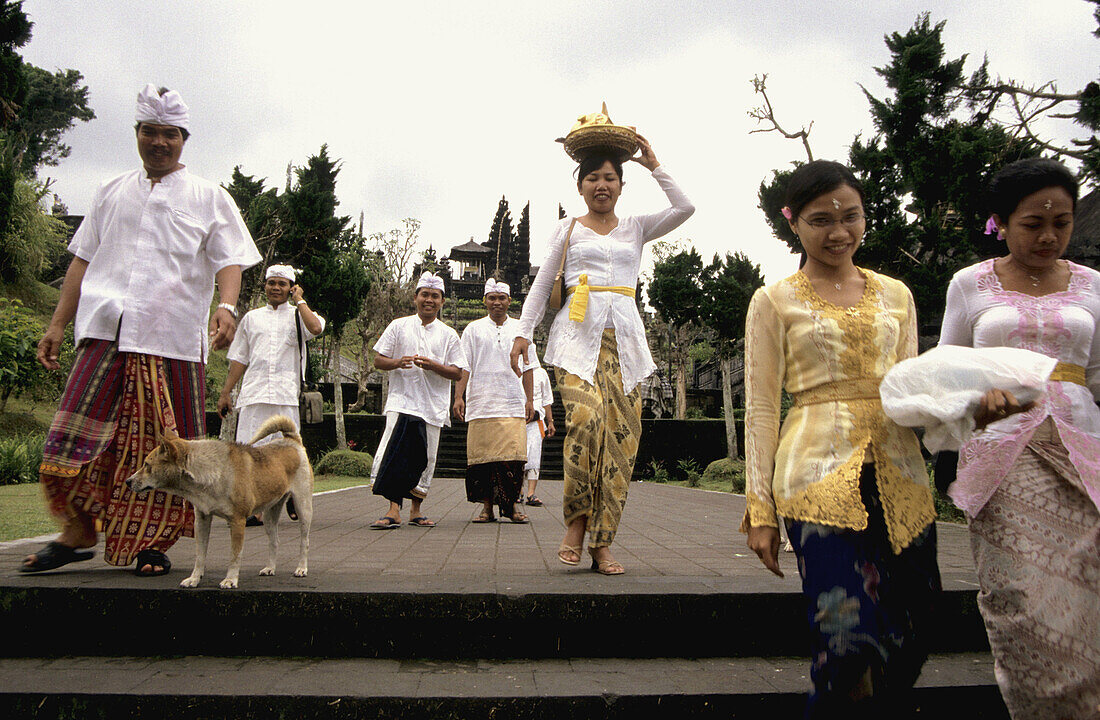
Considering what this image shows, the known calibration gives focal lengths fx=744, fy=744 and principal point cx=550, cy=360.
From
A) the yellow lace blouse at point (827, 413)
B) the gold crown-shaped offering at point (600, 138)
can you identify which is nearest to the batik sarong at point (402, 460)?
the gold crown-shaped offering at point (600, 138)

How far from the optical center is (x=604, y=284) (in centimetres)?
405

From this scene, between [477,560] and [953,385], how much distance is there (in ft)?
10.5

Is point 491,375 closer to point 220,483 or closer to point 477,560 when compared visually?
point 477,560

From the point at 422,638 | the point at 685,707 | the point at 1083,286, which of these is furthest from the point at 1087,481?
the point at 422,638

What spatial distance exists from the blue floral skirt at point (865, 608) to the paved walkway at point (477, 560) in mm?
1277

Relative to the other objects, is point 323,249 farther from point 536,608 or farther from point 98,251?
point 536,608

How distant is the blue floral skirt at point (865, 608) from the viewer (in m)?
1.81

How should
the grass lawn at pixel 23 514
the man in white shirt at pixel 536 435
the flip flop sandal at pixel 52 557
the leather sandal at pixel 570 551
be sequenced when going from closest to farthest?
the flip flop sandal at pixel 52 557, the leather sandal at pixel 570 551, the grass lawn at pixel 23 514, the man in white shirt at pixel 536 435

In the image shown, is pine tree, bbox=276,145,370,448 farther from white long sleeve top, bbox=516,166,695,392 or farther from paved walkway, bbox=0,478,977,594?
white long sleeve top, bbox=516,166,695,392

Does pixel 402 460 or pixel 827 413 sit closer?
pixel 827 413

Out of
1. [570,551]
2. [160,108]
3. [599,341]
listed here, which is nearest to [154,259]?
[160,108]

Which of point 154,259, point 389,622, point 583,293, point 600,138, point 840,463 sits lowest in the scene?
point 389,622

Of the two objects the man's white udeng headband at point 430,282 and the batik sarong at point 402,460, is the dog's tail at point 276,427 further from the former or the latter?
the man's white udeng headband at point 430,282

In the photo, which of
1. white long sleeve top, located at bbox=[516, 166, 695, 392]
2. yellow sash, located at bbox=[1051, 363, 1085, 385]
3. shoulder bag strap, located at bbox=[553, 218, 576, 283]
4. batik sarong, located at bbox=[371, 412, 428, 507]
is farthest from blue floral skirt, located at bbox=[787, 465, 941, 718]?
batik sarong, located at bbox=[371, 412, 428, 507]
